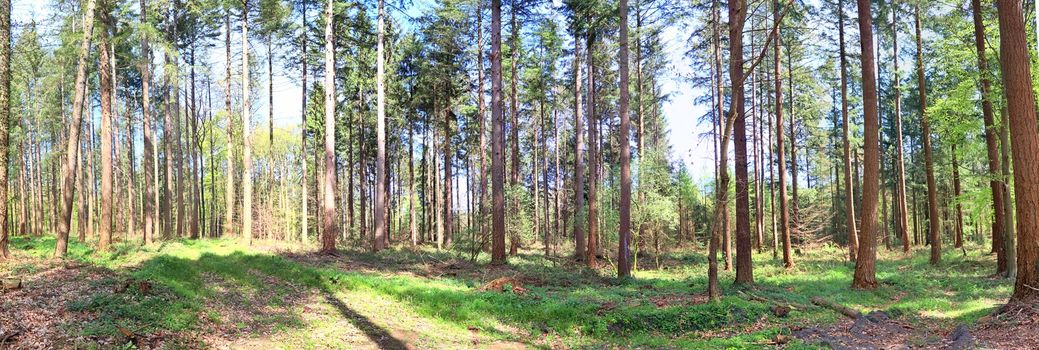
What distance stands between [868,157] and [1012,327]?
19.8 ft

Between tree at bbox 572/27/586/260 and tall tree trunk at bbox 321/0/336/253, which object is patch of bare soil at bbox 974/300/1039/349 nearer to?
tree at bbox 572/27/586/260

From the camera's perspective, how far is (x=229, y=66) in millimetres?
22922

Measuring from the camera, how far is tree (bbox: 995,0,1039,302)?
28.1 feet

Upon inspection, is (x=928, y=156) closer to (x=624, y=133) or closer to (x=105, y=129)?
(x=624, y=133)

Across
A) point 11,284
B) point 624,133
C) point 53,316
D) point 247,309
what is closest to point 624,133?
point 624,133

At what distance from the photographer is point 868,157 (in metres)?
12.9

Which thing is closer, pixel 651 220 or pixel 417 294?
pixel 417 294

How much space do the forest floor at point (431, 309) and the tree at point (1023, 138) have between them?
0.88 meters

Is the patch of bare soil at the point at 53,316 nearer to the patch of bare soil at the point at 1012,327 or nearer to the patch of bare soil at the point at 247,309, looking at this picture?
the patch of bare soil at the point at 247,309

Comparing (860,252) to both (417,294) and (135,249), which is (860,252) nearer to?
(417,294)

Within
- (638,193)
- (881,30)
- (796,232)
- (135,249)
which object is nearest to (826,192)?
(796,232)

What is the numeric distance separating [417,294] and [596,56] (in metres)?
15.2

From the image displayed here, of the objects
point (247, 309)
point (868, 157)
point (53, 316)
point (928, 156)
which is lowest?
point (247, 309)

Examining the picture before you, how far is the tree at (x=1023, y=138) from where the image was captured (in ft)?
28.1
